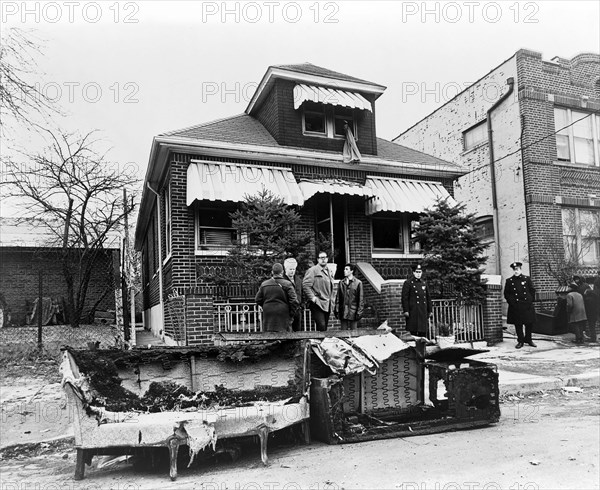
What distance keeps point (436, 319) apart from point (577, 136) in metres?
10.3

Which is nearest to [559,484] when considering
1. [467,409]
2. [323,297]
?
[467,409]

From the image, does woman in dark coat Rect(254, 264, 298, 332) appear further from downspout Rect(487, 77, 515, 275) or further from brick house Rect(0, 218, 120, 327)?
downspout Rect(487, 77, 515, 275)

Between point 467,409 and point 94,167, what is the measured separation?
51.6 feet

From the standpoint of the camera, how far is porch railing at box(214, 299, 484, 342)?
11188 millimetres

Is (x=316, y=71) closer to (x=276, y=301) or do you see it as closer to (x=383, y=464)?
(x=276, y=301)

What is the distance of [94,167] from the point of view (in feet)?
59.7

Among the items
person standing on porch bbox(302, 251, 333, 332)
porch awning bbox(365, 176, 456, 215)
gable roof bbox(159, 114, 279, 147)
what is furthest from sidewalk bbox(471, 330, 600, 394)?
gable roof bbox(159, 114, 279, 147)

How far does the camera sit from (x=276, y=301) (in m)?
7.61

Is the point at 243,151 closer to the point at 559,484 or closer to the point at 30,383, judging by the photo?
the point at 30,383

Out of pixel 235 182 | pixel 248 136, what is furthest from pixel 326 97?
pixel 235 182

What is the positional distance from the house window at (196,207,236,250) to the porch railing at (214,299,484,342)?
1645 millimetres

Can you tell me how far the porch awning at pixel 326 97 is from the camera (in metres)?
14.2

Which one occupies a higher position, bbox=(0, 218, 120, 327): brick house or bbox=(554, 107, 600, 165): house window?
bbox=(554, 107, 600, 165): house window

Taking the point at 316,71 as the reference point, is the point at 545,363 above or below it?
below
